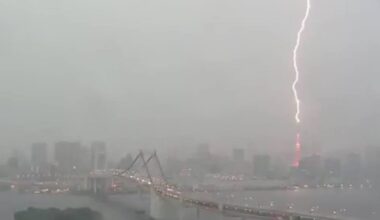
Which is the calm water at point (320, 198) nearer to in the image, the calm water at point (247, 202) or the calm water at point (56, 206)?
the calm water at point (247, 202)

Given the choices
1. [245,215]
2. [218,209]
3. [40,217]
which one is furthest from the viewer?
[218,209]

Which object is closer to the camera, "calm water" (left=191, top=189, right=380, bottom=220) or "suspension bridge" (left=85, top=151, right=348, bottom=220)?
"suspension bridge" (left=85, top=151, right=348, bottom=220)

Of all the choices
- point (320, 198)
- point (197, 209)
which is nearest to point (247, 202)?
point (197, 209)

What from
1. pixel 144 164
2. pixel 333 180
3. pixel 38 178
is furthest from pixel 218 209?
pixel 144 164

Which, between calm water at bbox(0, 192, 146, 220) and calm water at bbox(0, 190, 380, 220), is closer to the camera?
calm water at bbox(0, 192, 146, 220)

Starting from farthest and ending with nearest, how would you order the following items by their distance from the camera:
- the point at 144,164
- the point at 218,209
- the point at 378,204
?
the point at 144,164
the point at 378,204
the point at 218,209

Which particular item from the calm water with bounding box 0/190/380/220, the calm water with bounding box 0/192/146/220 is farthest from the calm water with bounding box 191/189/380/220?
the calm water with bounding box 0/192/146/220

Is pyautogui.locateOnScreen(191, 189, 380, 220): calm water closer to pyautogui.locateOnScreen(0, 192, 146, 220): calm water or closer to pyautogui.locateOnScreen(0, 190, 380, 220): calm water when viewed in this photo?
pyautogui.locateOnScreen(0, 190, 380, 220): calm water

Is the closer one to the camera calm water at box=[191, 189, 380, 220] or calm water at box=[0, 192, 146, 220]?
calm water at box=[0, 192, 146, 220]

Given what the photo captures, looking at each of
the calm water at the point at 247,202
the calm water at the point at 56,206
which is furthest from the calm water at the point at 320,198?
the calm water at the point at 56,206

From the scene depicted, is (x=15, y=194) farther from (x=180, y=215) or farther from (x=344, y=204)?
(x=344, y=204)

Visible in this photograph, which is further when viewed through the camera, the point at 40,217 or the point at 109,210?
the point at 109,210
